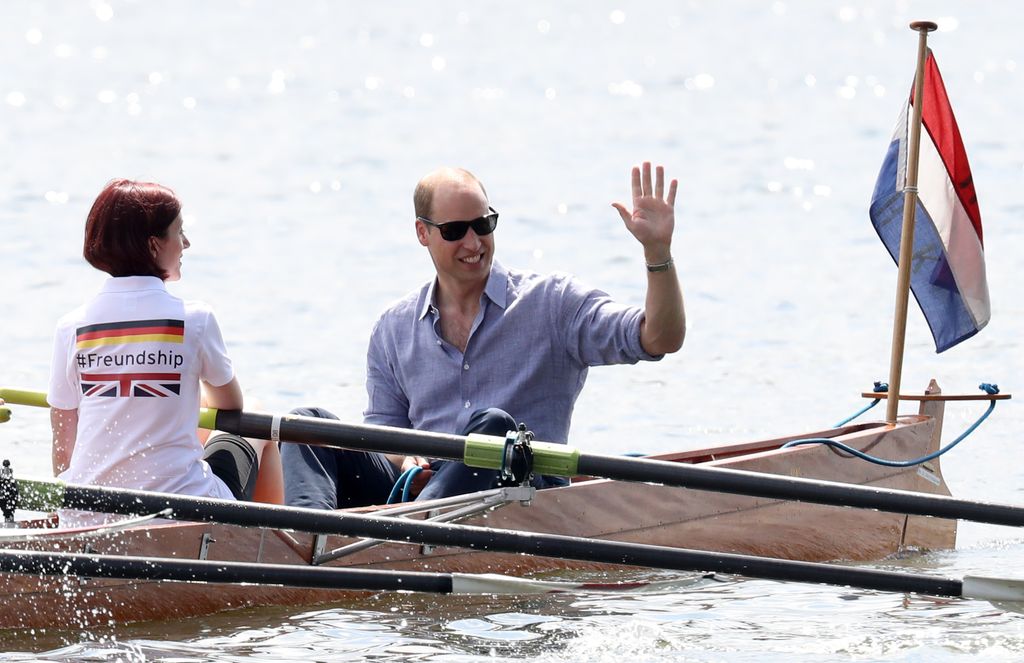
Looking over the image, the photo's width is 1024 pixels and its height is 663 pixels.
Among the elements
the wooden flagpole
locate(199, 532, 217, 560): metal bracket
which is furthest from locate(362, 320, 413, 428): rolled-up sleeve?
the wooden flagpole

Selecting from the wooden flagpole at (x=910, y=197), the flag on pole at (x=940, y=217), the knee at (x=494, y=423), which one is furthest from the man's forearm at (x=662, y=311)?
the flag on pole at (x=940, y=217)

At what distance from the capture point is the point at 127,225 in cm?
484

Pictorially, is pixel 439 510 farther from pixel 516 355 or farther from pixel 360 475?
pixel 516 355

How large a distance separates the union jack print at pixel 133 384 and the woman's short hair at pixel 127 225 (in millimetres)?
285

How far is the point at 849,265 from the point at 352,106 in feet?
31.5

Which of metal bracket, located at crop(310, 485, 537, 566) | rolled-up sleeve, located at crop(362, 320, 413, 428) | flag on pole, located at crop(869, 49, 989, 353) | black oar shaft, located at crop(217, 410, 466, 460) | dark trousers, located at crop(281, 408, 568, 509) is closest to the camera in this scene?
black oar shaft, located at crop(217, 410, 466, 460)

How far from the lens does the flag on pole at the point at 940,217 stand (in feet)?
22.0

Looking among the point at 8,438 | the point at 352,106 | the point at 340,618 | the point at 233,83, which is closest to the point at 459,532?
the point at 340,618

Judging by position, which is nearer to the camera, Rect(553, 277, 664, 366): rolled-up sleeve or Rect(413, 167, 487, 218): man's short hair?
Rect(553, 277, 664, 366): rolled-up sleeve

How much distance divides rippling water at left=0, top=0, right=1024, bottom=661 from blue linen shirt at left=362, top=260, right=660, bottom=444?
0.67 metres

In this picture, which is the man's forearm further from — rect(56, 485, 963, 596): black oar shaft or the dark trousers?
rect(56, 485, 963, 596): black oar shaft

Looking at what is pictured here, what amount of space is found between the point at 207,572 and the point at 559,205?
11750mm

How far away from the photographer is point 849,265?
45.6 feet

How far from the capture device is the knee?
18.4ft
